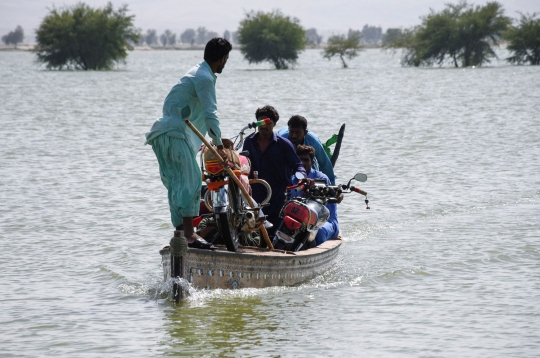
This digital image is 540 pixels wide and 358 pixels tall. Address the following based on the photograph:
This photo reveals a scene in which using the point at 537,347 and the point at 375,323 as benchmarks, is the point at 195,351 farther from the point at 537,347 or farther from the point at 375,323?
the point at 537,347

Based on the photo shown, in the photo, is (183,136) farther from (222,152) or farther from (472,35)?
(472,35)

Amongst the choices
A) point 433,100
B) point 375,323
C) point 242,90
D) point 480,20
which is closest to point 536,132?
point 433,100

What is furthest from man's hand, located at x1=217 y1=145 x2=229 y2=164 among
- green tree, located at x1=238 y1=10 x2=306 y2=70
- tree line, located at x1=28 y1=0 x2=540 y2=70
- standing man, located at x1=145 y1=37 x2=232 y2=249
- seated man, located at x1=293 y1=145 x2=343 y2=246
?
green tree, located at x1=238 y1=10 x2=306 y2=70

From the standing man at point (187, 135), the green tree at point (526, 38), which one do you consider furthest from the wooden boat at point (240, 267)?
the green tree at point (526, 38)

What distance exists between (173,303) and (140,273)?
171 centimetres

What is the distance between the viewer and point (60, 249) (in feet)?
39.2

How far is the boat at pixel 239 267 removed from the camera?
852cm

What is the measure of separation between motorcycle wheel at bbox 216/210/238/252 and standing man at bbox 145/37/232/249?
0.15 m

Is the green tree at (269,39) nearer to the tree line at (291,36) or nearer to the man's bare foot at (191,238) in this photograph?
the tree line at (291,36)

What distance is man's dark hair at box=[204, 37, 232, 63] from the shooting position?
8453 mm

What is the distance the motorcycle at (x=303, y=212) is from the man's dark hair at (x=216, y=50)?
161 cm

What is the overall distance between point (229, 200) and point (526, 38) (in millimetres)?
63226

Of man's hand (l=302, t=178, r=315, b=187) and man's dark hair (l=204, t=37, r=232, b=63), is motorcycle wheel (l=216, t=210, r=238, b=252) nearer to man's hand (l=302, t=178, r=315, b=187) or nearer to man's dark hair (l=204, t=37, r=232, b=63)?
man's hand (l=302, t=178, r=315, b=187)

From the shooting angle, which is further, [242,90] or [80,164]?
[242,90]
